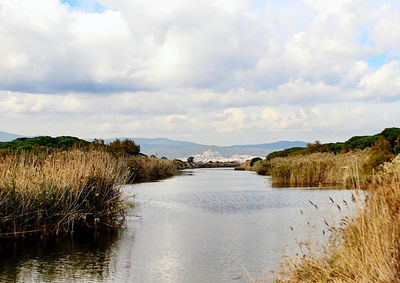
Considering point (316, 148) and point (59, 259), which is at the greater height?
point (316, 148)

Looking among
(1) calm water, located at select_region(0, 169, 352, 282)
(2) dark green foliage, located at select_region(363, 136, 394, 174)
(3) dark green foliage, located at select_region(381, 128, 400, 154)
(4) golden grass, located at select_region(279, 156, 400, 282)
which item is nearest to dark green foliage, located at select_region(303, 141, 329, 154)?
(3) dark green foliage, located at select_region(381, 128, 400, 154)

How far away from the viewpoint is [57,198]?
13117 mm

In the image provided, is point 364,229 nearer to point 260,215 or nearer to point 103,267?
point 103,267

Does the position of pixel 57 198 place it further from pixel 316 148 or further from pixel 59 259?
pixel 316 148

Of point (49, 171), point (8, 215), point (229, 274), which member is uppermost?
point (49, 171)

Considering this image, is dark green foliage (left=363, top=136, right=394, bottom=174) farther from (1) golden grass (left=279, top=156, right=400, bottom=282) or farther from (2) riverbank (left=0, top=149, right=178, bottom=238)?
(1) golden grass (left=279, top=156, right=400, bottom=282)

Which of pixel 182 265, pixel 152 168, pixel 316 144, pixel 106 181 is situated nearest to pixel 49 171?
pixel 106 181

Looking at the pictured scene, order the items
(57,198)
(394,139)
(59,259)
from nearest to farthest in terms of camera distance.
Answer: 1. (59,259)
2. (57,198)
3. (394,139)

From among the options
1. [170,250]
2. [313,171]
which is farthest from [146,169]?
[170,250]

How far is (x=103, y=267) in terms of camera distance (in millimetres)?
10016

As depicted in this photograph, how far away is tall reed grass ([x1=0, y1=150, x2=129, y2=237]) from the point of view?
40.9 feet

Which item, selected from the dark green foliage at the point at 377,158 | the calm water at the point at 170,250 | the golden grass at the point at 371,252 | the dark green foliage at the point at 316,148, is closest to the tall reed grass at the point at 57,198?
the calm water at the point at 170,250

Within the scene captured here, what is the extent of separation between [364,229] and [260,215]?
35.7 feet

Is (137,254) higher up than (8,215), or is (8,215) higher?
(8,215)
